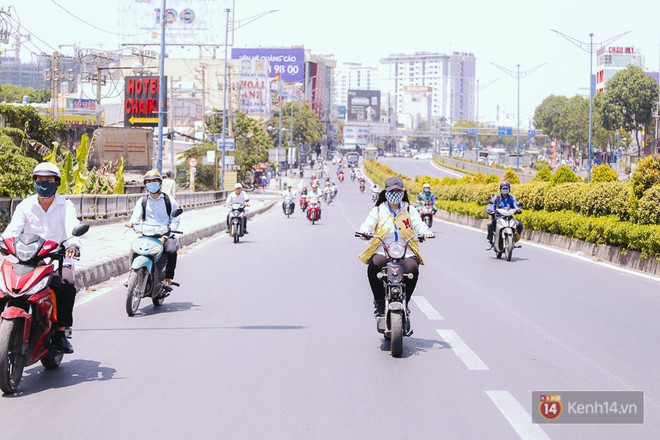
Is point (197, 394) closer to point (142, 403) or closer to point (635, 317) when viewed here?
point (142, 403)

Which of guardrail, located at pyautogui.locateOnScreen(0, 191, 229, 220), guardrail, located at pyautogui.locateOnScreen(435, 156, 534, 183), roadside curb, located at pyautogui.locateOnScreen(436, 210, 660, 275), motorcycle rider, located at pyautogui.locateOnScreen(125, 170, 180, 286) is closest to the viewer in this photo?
motorcycle rider, located at pyautogui.locateOnScreen(125, 170, 180, 286)

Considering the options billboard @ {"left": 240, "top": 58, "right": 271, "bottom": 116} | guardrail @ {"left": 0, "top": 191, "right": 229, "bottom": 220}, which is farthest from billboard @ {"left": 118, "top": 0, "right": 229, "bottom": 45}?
guardrail @ {"left": 0, "top": 191, "right": 229, "bottom": 220}

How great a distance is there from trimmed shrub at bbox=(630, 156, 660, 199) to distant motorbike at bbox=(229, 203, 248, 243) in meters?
11.5

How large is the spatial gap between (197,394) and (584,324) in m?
5.48

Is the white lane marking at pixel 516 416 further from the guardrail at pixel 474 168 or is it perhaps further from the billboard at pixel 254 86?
the billboard at pixel 254 86

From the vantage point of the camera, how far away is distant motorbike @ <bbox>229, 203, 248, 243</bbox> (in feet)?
87.1

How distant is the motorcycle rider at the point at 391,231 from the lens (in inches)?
350

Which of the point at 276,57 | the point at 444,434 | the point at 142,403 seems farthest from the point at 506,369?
the point at 276,57

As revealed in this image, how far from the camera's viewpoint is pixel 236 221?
2653 cm

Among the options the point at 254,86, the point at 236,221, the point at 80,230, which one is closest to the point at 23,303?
the point at 80,230

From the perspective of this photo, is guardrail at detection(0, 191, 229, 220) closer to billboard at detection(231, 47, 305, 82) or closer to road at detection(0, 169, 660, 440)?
road at detection(0, 169, 660, 440)

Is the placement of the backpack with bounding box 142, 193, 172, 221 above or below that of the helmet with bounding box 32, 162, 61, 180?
below

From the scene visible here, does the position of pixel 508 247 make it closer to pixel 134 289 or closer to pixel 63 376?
pixel 134 289

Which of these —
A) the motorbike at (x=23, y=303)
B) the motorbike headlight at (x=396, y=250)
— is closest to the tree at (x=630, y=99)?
the motorbike headlight at (x=396, y=250)
